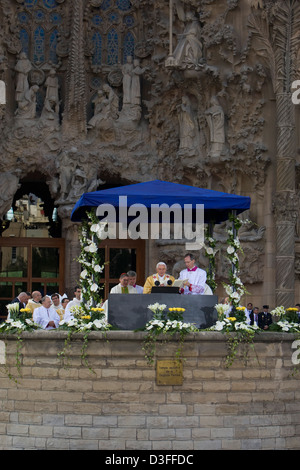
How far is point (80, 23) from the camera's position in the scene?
25.0 m

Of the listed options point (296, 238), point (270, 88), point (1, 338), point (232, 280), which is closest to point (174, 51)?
point (270, 88)

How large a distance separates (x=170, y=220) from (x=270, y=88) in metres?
7.50

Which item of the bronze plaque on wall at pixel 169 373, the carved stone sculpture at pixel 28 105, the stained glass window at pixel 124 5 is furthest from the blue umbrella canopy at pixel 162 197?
the stained glass window at pixel 124 5

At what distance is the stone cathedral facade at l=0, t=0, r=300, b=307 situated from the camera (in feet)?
75.3

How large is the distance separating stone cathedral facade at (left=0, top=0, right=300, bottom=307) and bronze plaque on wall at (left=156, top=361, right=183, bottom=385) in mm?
9513

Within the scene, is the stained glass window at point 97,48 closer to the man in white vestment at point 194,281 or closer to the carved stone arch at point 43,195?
the carved stone arch at point 43,195

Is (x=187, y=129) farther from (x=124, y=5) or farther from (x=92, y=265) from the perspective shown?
(x=92, y=265)

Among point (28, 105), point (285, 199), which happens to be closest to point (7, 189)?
point (28, 105)

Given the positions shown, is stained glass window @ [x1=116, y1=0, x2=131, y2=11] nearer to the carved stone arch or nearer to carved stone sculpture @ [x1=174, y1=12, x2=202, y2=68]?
carved stone sculpture @ [x1=174, y1=12, x2=202, y2=68]

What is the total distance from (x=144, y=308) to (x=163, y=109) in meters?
11.9

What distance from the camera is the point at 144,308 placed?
14.0m

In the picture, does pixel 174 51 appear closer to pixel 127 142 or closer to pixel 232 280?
pixel 127 142

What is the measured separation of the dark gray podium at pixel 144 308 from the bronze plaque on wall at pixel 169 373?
76cm

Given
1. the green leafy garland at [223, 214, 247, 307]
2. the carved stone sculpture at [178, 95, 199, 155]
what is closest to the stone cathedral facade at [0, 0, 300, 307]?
the carved stone sculpture at [178, 95, 199, 155]
